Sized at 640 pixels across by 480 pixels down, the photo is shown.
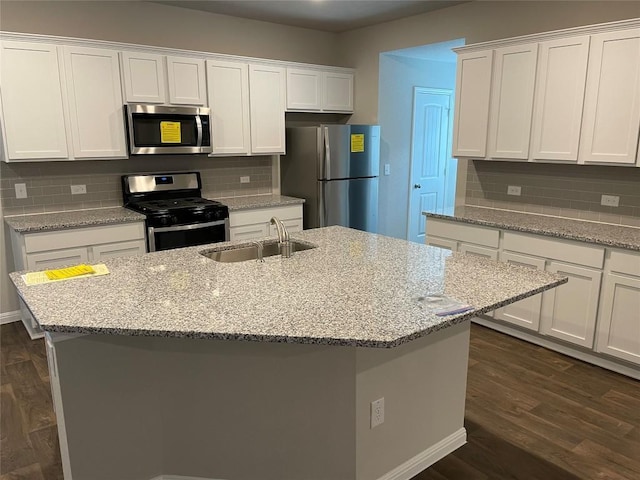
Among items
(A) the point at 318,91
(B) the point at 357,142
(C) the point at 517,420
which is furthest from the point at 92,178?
(C) the point at 517,420

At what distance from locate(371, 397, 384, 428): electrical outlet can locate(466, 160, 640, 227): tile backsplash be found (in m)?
2.60

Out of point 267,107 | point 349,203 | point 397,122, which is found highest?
point 267,107

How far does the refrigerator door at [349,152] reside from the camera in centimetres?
477

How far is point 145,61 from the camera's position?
3.97 metres

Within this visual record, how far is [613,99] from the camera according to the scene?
123 inches

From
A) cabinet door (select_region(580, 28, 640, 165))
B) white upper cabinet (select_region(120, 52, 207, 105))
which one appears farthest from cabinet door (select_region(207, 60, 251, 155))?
cabinet door (select_region(580, 28, 640, 165))

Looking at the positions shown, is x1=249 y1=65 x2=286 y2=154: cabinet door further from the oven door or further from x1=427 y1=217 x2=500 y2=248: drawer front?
x1=427 y1=217 x2=500 y2=248: drawer front

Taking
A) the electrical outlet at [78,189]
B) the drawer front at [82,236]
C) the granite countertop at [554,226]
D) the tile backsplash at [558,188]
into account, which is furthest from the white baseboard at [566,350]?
the electrical outlet at [78,189]

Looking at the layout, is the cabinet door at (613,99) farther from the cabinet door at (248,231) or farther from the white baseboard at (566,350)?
the cabinet door at (248,231)

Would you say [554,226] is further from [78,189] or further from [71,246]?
[78,189]

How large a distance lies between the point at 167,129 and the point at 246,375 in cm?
287

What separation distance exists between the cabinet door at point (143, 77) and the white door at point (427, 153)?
2909mm

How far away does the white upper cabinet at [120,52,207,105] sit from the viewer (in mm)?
3916

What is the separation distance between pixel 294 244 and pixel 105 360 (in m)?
1.34
